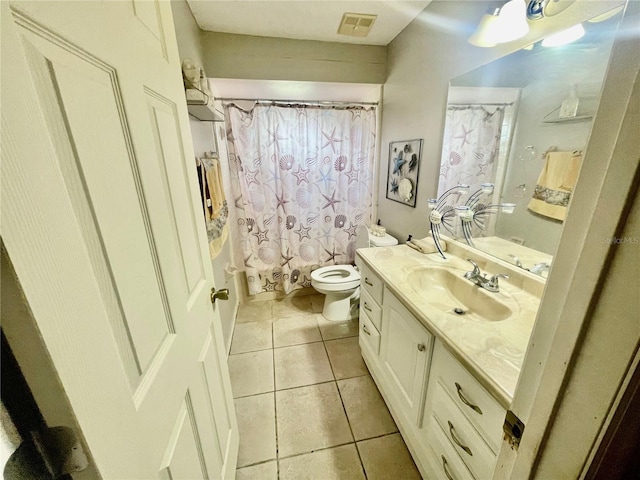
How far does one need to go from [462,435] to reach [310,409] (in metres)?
0.93

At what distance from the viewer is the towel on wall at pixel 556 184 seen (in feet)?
3.18

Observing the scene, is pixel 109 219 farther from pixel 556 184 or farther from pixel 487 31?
pixel 487 31

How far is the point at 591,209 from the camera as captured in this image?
0.34m

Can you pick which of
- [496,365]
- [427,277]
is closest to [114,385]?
[496,365]

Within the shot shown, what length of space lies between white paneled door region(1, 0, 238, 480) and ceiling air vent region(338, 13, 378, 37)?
145cm

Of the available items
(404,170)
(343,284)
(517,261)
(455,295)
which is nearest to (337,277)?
(343,284)

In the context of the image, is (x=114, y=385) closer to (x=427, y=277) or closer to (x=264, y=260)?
(x=427, y=277)

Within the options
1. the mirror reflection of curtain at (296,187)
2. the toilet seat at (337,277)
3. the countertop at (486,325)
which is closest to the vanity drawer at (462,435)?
the countertop at (486,325)

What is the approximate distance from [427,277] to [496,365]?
70cm

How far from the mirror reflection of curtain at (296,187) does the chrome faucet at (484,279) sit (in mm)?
1421

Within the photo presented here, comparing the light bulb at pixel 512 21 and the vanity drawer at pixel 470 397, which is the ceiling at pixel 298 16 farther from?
the vanity drawer at pixel 470 397

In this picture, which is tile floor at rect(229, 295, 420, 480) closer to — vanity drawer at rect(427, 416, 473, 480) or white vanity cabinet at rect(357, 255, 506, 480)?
white vanity cabinet at rect(357, 255, 506, 480)

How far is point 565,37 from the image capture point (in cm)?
95

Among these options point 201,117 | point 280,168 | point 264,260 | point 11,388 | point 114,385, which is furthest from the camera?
point 264,260
